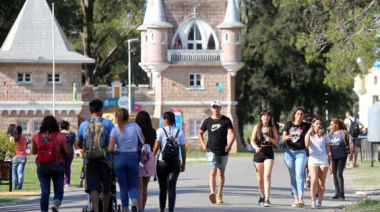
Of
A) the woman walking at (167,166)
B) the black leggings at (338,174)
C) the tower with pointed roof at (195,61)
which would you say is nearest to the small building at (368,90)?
the tower with pointed roof at (195,61)

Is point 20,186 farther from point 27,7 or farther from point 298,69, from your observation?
point 298,69

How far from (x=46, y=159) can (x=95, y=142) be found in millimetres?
861

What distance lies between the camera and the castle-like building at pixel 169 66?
135ft

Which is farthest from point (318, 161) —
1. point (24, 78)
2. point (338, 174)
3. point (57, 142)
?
point (24, 78)

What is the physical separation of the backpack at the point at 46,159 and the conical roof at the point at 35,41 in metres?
30.8

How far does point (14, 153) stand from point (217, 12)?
1160 inches

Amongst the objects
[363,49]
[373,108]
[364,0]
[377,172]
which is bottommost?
[377,172]

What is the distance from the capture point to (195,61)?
42.9 m

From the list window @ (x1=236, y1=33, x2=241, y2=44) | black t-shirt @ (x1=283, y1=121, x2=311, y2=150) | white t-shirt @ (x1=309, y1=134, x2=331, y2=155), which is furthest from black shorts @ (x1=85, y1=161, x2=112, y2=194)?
window @ (x1=236, y1=33, x2=241, y2=44)

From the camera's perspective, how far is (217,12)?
43.7m

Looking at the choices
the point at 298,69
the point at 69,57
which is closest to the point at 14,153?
the point at 69,57

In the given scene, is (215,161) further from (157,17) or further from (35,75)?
(157,17)

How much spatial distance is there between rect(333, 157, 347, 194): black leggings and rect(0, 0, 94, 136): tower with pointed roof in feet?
92.4

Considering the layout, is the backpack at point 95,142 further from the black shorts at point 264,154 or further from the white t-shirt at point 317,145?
the white t-shirt at point 317,145
